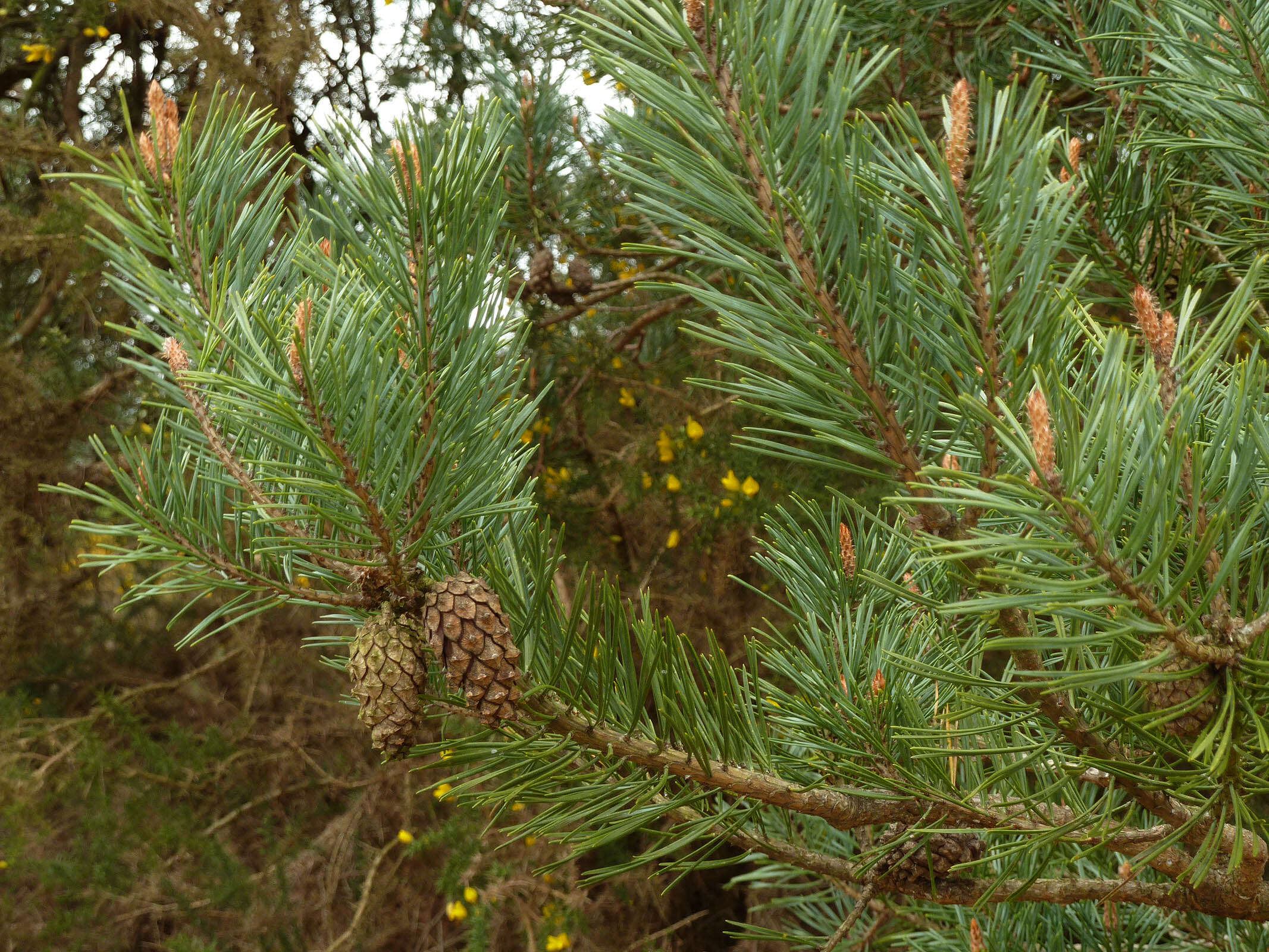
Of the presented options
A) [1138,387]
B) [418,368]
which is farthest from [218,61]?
[1138,387]

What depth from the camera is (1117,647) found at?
0.44 m

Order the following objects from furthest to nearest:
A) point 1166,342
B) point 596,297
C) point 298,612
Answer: point 298,612 → point 596,297 → point 1166,342

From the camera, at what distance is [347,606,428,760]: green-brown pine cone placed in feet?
1.61

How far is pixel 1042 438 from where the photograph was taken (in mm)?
326

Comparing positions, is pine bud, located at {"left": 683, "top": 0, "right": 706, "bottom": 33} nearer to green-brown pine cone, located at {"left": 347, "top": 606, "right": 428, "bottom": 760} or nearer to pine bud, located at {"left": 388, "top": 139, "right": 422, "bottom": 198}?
pine bud, located at {"left": 388, "top": 139, "right": 422, "bottom": 198}

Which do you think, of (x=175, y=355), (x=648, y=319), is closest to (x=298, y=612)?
(x=648, y=319)

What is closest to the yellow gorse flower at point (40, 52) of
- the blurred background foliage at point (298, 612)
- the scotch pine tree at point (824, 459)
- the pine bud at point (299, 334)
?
the blurred background foliage at point (298, 612)

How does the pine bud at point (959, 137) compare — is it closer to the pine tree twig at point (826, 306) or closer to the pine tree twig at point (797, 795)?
the pine tree twig at point (826, 306)

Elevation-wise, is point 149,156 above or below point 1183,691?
above

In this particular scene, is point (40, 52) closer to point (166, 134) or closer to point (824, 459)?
point (166, 134)

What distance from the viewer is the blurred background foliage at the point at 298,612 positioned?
197cm

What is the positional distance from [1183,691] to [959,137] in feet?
0.85

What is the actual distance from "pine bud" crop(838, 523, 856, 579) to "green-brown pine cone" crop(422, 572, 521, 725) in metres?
0.30

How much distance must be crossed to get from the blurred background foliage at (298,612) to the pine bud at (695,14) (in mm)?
1166
